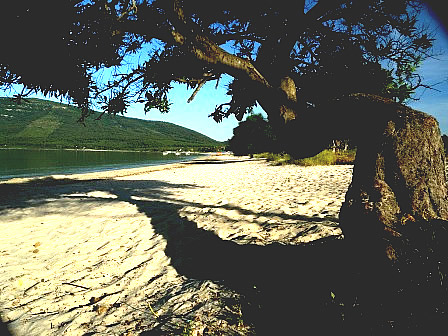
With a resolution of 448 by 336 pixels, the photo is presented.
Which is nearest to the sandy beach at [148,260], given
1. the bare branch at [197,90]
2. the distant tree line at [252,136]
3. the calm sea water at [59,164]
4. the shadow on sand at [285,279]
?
the shadow on sand at [285,279]

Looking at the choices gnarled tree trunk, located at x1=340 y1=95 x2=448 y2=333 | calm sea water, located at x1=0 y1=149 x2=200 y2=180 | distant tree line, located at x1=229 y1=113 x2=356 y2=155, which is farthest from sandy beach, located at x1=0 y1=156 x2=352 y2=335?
distant tree line, located at x1=229 y1=113 x2=356 y2=155

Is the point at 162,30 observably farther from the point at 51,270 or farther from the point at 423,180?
the point at 51,270

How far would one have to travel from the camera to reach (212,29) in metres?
5.14

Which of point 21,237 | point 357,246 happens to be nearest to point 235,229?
point 357,246

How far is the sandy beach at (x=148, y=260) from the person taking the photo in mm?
3059

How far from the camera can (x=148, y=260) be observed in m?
4.68

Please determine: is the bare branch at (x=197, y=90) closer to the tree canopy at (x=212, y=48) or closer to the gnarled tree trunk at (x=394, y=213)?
the tree canopy at (x=212, y=48)

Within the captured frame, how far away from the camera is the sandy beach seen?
3.06 meters

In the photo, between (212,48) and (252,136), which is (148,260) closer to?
(212,48)

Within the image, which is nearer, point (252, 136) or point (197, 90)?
point (197, 90)

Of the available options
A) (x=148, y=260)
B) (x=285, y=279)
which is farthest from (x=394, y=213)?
(x=148, y=260)

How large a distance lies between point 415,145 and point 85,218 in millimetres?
7369

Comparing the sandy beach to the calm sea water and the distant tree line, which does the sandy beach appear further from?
the distant tree line

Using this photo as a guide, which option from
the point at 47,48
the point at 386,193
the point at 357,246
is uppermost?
the point at 47,48
